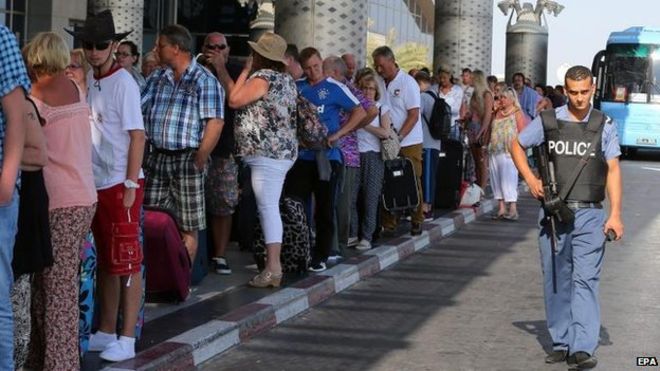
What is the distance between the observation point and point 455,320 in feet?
32.3

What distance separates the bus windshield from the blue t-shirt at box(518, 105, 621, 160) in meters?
27.0

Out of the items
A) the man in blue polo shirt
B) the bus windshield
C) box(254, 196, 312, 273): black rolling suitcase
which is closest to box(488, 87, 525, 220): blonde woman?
the man in blue polo shirt

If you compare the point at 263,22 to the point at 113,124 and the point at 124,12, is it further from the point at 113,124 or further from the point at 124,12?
the point at 113,124

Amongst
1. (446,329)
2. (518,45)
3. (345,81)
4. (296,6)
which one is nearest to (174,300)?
(446,329)

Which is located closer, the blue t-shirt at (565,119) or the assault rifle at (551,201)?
the assault rifle at (551,201)

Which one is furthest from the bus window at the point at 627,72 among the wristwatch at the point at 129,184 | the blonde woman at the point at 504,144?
the wristwatch at the point at 129,184

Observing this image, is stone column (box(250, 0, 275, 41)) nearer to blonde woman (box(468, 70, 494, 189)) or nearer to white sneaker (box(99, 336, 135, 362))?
blonde woman (box(468, 70, 494, 189))

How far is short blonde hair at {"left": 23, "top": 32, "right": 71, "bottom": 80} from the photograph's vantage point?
21.5ft

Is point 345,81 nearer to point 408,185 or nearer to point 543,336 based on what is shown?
point 408,185

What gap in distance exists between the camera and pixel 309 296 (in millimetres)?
10164

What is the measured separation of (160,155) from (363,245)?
13.0 feet

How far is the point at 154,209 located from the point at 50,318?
7.83ft

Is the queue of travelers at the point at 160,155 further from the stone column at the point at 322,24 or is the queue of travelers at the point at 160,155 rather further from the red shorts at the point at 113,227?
the stone column at the point at 322,24

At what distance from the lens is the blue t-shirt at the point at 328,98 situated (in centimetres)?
1120
